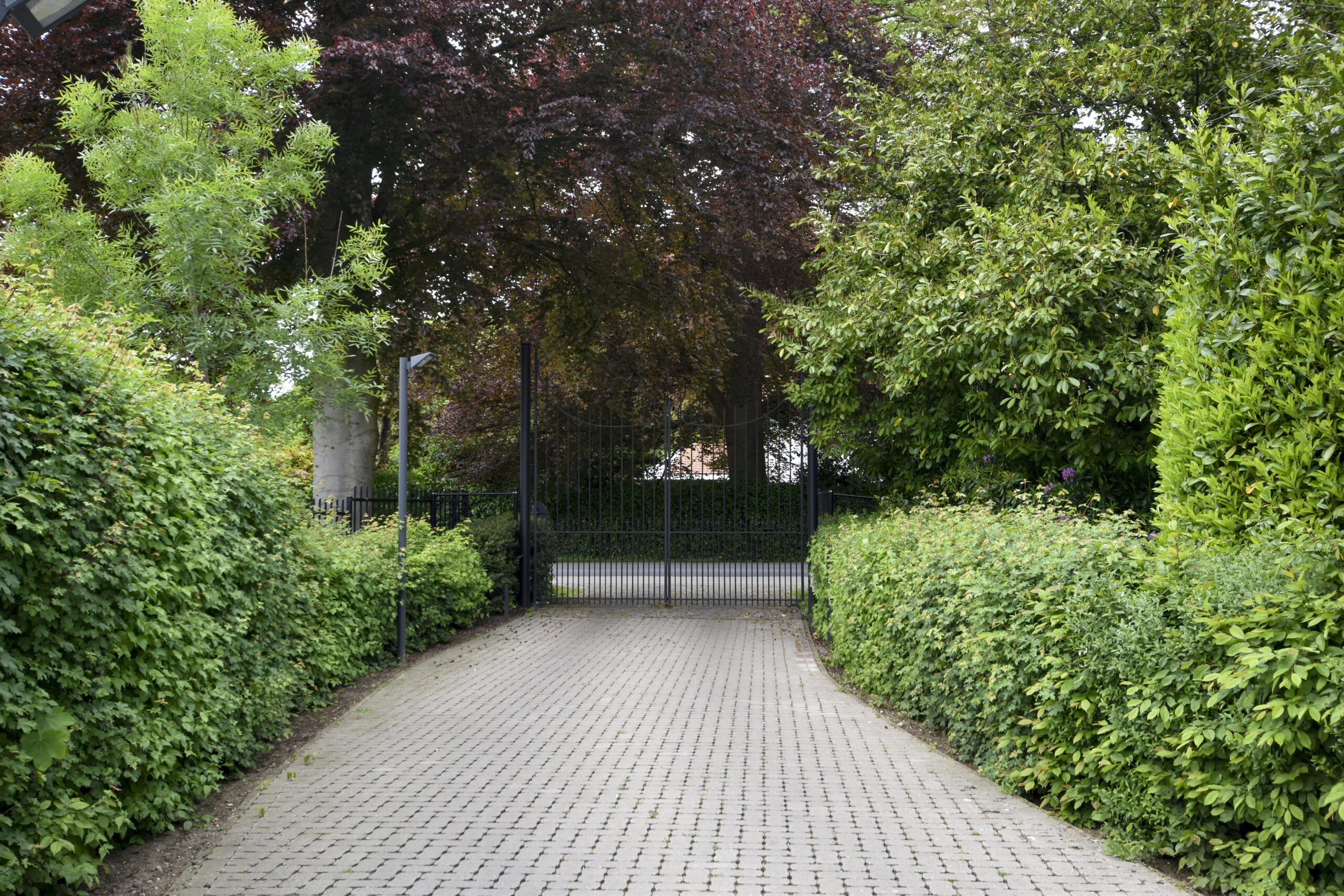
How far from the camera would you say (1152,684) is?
4.34m

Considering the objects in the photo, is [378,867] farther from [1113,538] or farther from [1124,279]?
[1124,279]

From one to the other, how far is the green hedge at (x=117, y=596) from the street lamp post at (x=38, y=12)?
3.56ft

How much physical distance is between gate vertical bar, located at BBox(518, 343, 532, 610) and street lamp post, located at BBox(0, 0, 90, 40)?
9795mm

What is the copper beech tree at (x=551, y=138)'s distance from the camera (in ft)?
38.3

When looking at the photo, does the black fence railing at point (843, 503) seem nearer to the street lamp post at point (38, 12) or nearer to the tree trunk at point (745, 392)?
the tree trunk at point (745, 392)

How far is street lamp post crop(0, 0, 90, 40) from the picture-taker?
3.96 meters

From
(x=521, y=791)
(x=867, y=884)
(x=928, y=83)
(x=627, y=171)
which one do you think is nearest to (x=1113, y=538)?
(x=867, y=884)

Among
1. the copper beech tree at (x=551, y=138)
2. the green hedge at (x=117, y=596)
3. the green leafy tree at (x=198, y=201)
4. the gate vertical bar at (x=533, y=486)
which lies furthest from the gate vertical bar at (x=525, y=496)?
the green hedge at (x=117, y=596)

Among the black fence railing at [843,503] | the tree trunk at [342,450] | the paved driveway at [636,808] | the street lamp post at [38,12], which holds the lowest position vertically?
the paved driveway at [636,808]

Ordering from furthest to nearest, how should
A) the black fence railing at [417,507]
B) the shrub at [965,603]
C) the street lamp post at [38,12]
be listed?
the black fence railing at [417,507], the shrub at [965,603], the street lamp post at [38,12]

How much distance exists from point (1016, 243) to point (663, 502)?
13.4 metres

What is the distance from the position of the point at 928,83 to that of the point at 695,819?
9083mm

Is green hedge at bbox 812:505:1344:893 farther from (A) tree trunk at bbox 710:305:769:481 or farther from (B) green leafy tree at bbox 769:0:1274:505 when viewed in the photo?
(A) tree trunk at bbox 710:305:769:481

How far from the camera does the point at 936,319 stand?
912 cm
